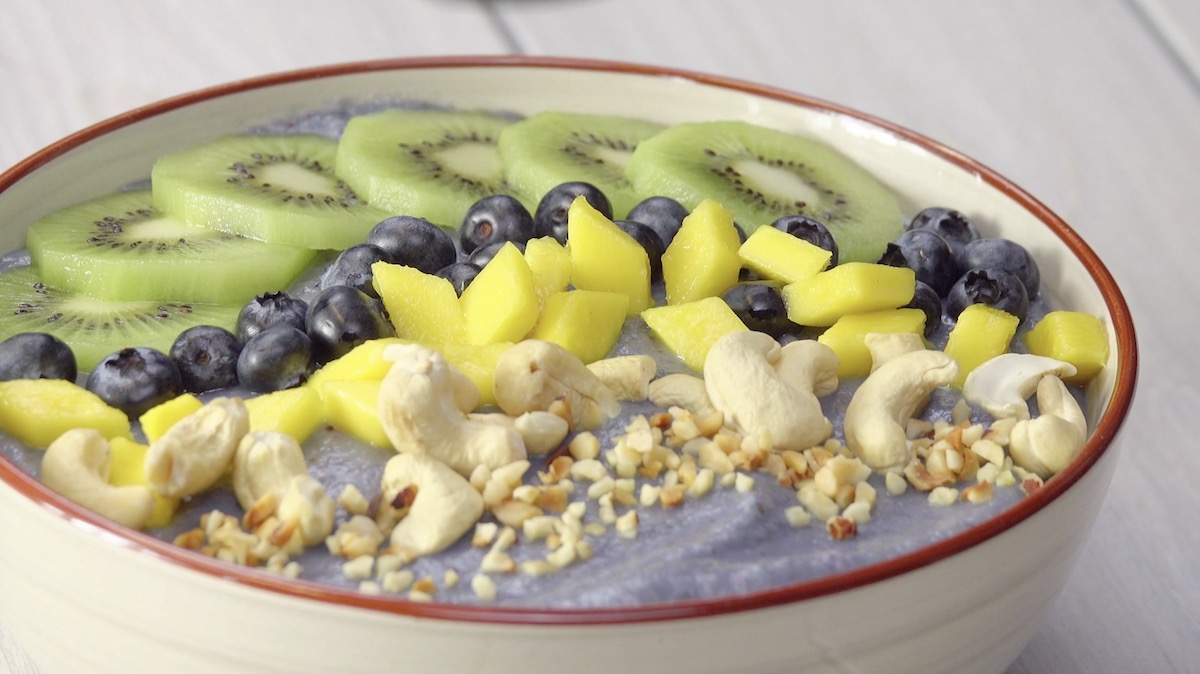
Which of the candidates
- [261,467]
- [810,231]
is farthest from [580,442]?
[810,231]

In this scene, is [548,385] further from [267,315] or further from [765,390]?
[267,315]

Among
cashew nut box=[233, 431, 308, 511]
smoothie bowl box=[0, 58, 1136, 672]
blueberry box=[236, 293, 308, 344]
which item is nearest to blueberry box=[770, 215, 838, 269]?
smoothie bowl box=[0, 58, 1136, 672]

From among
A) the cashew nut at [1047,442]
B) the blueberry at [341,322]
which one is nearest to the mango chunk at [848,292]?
the cashew nut at [1047,442]

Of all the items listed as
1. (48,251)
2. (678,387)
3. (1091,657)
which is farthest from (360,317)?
(1091,657)

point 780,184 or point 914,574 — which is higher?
point 780,184

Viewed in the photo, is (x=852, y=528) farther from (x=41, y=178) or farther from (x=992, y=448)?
(x=41, y=178)
